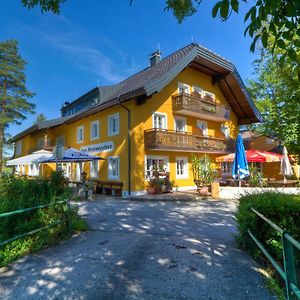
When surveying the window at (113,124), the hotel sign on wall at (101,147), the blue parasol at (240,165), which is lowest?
the blue parasol at (240,165)

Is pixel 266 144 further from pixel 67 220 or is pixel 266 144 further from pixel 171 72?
pixel 67 220

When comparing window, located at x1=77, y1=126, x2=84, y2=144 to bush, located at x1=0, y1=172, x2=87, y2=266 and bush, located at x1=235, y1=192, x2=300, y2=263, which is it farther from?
bush, located at x1=235, y1=192, x2=300, y2=263

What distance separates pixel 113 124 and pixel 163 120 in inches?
133

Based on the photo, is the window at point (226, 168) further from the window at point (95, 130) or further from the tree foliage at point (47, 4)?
the tree foliage at point (47, 4)

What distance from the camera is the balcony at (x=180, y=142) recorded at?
55.2ft

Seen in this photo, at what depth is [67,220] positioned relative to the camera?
642 centimetres

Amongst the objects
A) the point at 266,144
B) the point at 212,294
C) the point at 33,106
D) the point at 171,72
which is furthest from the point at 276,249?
the point at 33,106

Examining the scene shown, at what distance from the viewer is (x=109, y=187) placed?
58.9 feet

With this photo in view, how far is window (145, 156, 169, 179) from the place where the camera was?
696 inches

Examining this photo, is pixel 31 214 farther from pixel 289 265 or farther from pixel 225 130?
→ pixel 225 130

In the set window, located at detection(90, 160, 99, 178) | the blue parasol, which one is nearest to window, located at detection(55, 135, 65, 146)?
window, located at detection(90, 160, 99, 178)

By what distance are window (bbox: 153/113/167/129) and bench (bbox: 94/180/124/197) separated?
179 inches

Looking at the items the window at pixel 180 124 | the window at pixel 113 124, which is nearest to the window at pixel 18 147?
the window at pixel 113 124

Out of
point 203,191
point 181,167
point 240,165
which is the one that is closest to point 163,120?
point 181,167
